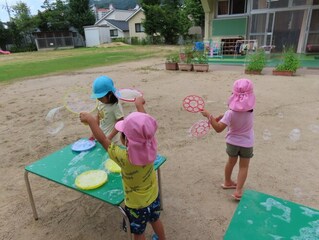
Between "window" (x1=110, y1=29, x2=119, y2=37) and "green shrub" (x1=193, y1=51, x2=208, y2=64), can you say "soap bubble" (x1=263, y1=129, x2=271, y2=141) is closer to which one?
"green shrub" (x1=193, y1=51, x2=208, y2=64)

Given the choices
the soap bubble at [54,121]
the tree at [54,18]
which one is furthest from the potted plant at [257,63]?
the tree at [54,18]

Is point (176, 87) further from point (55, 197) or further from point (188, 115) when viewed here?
point (55, 197)

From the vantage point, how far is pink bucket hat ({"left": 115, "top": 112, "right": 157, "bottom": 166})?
1.40m

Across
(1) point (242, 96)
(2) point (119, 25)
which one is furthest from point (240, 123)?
(2) point (119, 25)

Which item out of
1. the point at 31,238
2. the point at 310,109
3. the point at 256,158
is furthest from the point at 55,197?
the point at 310,109

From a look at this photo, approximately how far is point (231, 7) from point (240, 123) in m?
14.7

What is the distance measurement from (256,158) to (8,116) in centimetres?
517

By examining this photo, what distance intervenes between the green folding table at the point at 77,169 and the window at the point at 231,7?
1498cm

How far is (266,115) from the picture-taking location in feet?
15.9

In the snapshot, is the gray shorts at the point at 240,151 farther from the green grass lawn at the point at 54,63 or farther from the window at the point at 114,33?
the window at the point at 114,33

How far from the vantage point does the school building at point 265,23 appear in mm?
12992

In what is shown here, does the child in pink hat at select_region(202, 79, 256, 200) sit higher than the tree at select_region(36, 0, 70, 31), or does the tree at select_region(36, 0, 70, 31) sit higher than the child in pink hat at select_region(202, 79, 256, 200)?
the tree at select_region(36, 0, 70, 31)

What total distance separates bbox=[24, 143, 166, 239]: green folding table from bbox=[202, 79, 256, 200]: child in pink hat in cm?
68

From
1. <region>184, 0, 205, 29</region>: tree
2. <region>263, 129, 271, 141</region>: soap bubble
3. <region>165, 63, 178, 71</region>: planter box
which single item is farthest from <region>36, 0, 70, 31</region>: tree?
<region>263, 129, 271, 141</region>: soap bubble
